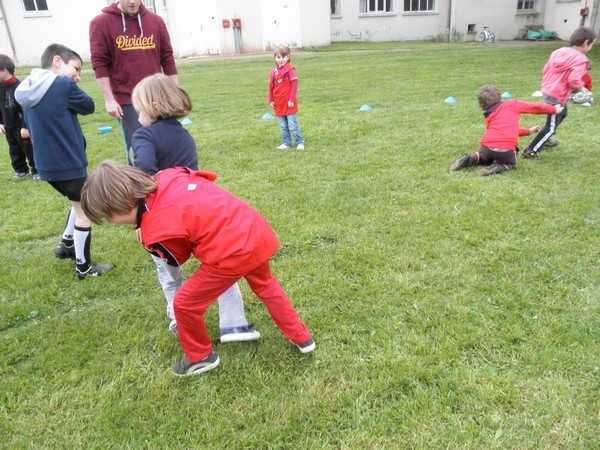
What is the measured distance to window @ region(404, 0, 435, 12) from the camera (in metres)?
31.4

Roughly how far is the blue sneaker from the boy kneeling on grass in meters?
0.42

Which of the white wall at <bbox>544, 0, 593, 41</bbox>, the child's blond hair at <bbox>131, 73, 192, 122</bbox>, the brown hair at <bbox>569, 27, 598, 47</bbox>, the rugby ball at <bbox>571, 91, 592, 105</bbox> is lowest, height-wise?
the rugby ball at <bbox>571, 91, 592, 105</bbox>

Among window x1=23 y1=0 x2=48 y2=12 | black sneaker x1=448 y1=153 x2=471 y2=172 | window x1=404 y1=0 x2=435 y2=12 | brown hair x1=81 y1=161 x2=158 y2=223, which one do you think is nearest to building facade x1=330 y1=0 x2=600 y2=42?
window x1=404 y1=0 x2=435 y2=12

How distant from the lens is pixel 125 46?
12.7ft

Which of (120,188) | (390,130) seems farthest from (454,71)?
(120,188)

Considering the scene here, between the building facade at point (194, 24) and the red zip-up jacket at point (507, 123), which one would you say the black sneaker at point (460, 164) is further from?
the building facade at point (194, 24)

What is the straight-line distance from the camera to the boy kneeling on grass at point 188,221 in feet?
7.30

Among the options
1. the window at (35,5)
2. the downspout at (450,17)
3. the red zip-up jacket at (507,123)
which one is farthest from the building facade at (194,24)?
the red zip-up jacket at (507,123)

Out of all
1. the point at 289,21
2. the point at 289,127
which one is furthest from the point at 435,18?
the point at 289,127

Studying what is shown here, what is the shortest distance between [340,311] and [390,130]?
212 inches

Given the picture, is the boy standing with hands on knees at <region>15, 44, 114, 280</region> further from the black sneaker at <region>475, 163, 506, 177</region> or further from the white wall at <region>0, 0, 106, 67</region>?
the white wall at <region>0, 0, 106, 67</region>

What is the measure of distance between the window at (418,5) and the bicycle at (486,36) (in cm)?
375

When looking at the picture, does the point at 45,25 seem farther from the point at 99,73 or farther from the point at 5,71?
the point at 99,73

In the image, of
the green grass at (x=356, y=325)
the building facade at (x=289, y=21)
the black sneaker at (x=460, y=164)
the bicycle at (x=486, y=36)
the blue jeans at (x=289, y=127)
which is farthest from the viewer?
the bicycle at (x=486, y=36)
